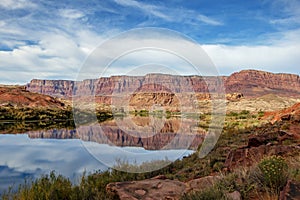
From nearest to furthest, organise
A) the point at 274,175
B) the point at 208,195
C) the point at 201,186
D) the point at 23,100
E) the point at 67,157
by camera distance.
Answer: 1. the point at 208,195
2. the point at 274,175
3. the point at 201,186
4. the point at 67,157
5. the point at 23,100

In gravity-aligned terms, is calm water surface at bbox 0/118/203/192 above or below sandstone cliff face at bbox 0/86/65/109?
below

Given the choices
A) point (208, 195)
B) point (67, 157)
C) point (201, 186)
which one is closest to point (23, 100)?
point (67, 157)

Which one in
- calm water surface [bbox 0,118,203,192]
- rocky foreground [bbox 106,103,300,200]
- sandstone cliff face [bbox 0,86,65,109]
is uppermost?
sandstone cliff face [bbox 0,86,65,109]

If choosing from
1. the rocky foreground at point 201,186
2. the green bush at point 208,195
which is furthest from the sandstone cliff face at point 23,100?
the green bush at point 208,195

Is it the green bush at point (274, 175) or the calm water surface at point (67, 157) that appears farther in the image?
the calm water surface at point (67, 157)

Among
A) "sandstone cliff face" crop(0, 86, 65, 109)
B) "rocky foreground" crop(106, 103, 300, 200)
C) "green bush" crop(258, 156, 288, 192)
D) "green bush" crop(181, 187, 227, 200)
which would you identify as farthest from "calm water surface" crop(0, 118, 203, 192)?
"sandstone cliff face" crop(0, 86, 65, 109)

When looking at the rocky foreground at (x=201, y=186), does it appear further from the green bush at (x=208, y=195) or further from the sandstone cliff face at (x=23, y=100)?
the sandstone cliff face at (x=23, y=100)

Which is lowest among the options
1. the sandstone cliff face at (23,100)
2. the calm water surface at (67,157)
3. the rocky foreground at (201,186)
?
the calm water surface at (67,157)

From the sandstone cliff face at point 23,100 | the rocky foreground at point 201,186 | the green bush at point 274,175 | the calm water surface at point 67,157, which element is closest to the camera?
the rocky foreground at point 201,186

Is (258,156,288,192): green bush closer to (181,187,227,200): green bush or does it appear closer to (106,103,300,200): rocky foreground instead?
(106,103,300,200): rocky foreground

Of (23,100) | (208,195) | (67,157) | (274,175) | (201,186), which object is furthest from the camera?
(23,100)

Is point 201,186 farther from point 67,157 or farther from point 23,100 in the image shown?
point 23,100

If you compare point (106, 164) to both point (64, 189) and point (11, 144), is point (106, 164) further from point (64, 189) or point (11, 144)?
point (11, 144)

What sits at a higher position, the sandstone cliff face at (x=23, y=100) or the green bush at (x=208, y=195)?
the sandstone cliff face at (x=23, y=100)
